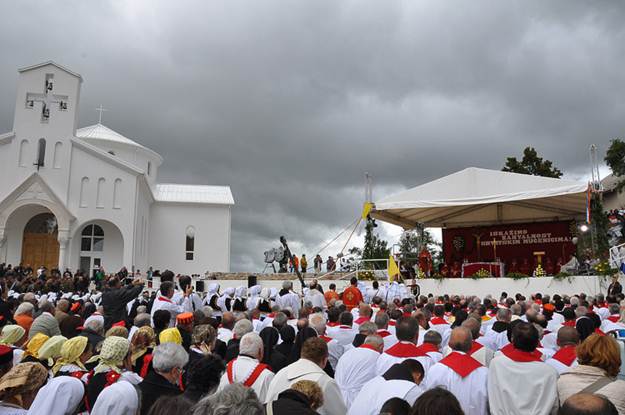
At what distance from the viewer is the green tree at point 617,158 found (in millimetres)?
28281

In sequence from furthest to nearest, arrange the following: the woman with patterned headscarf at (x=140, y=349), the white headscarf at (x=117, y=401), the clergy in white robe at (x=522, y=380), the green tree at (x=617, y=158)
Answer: the green tree at (x=617, y=158) → the woman with patterned headscarf at (x=140, y=349) → the clergy in white robe at (x=522, y=380) → the white headscarf at (x=117, y=401)

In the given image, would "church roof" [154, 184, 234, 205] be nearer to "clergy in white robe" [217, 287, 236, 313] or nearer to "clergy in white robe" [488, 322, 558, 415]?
"clergy in white robe" [217, 287, 236, 313]

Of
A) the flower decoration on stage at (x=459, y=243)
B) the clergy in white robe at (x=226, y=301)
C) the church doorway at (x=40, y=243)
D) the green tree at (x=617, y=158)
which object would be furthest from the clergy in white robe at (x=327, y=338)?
the church doorway at (x=40, y=243)

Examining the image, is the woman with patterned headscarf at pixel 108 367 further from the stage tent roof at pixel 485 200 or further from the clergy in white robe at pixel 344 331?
the stage tent roof at pixel 485 200

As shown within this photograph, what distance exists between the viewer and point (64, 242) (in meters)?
30.9

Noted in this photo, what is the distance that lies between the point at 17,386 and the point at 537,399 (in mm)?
3882

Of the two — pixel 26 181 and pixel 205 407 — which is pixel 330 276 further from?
pixel 205 407

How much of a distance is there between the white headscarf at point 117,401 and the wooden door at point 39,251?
3101 centimetres

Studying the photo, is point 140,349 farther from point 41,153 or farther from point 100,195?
point 41,153

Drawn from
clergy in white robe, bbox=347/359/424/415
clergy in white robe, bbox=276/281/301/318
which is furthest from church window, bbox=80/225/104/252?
clergy in white robe, bbox=347/359/424/415

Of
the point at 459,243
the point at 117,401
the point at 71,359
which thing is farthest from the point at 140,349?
the point at 459,243

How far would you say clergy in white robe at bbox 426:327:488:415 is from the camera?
4.61 metres

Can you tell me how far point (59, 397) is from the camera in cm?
388

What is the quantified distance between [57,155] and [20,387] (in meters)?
32.2
